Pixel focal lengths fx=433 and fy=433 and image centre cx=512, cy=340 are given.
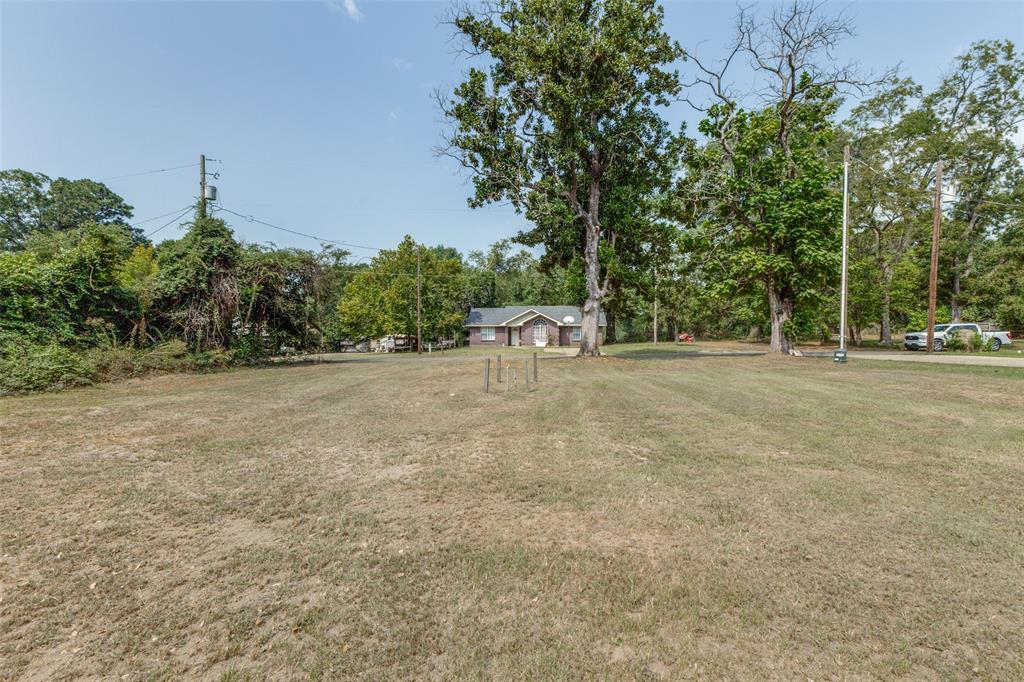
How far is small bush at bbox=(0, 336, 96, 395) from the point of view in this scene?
10344 mm

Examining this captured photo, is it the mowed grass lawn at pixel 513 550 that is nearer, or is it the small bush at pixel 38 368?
the mowed grass lawn at pixel 513 550

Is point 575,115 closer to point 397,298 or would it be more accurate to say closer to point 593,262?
point 593,262

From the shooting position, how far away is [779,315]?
2217 centimetres

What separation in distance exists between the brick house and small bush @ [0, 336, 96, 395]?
41.3 metres

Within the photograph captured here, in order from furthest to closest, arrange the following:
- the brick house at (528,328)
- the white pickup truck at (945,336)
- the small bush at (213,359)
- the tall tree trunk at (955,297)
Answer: the brick house at (528,328) < the tall tree trunk at (955,297) < the white pickup truck at (945,336) < the small bush at (213,359)

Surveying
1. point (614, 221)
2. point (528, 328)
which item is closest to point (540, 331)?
point (528, 328)

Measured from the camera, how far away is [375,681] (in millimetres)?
2215

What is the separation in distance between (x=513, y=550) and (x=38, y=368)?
45.5 ft

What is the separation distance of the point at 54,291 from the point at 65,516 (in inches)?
530

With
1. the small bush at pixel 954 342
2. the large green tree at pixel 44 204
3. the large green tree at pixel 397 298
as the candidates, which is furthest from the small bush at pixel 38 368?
the large green tree at pixel 44 204

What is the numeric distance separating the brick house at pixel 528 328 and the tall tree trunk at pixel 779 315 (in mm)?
29211

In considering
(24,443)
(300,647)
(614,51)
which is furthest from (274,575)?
(614,51)

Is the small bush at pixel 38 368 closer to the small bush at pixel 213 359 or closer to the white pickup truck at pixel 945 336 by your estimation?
the small bush at pixel 213 359

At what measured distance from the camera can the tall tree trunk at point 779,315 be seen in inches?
871
